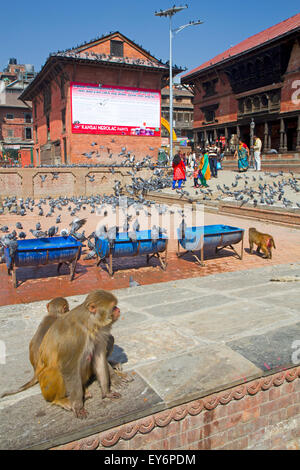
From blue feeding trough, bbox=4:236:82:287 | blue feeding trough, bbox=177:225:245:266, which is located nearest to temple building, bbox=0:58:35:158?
blue feeding trough, bbox=177:225:245:266

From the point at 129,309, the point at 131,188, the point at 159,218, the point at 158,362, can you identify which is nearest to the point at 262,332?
the point at 158,362

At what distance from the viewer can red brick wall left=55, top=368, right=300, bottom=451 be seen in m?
2.79

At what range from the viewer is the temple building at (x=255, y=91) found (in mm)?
28000

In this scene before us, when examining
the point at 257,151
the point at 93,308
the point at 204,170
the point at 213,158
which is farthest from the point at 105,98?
the point at 93,308

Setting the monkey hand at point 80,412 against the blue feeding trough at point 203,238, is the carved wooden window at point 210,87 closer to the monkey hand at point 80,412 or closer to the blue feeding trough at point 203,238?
the blue feeding trough at point 203,238

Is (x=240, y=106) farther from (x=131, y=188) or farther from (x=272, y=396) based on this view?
(x=272, y=396)

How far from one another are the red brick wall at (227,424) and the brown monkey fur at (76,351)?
1.12 ft

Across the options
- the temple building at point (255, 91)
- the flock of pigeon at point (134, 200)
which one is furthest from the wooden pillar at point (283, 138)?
the flock of pigeon at point (134, 200)

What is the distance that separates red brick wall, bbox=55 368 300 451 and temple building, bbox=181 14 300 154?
26551 mm

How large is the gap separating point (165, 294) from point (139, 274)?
7.07 ft

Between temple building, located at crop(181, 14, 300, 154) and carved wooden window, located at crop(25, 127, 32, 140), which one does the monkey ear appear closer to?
temple building, located at crop(181, 14, 300, 154)

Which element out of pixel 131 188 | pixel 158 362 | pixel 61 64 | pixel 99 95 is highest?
pixel 61 64

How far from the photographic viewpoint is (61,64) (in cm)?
2805

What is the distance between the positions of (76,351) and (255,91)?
32820 millimetres
